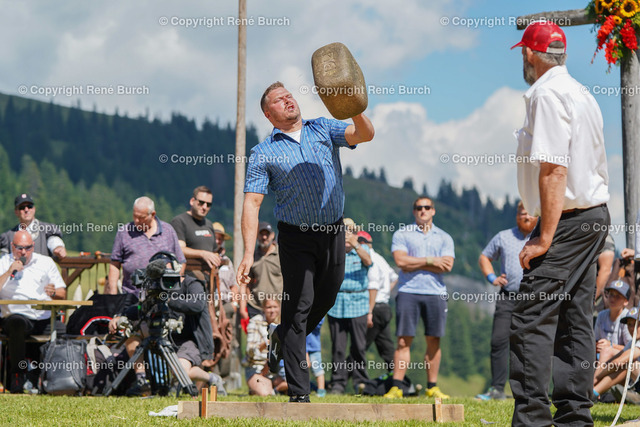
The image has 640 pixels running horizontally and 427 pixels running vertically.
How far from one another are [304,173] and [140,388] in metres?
3.81

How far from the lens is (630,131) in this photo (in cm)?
966

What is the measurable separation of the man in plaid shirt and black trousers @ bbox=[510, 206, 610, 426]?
5.78m

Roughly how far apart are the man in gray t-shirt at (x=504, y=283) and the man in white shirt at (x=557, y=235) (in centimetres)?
491

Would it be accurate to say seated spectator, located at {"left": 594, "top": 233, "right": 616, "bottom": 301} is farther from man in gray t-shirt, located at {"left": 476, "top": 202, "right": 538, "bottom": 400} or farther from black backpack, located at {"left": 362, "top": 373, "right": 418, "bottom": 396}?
black backpack, located at {"left": 362, "top": 373, "right": 418, "bottom": 396}

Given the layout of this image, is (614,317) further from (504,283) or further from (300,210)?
(300,210)

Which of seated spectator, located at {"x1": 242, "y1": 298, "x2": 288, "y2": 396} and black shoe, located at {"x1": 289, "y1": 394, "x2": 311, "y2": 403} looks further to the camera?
seated spectator, located at {"x1": 242, "y1": 298, "x2": 288, "y2": 396}

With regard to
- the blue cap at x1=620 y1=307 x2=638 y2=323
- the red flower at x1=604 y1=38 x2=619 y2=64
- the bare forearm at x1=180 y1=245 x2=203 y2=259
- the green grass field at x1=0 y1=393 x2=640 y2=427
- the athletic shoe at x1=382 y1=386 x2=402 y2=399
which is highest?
the red flower at x1=604 y1=38 x2=619 y2=64

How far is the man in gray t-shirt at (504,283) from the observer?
928cm

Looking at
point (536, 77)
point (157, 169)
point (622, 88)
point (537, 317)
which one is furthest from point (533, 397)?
point (157, 169)

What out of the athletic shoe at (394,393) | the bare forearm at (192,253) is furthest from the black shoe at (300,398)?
the bare forearm at (192,253)

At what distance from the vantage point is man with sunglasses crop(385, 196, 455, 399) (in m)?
9.56

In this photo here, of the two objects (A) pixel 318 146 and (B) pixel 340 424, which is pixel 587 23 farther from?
(B) pixel 340 424

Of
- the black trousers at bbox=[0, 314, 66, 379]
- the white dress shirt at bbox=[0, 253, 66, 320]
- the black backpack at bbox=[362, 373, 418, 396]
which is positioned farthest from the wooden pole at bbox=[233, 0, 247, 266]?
the black trousers at bbox=[0, 314, 66, 379]

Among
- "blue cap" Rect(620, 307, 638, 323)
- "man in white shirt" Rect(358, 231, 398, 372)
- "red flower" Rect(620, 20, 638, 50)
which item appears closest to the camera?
"blue cap" Rect(620, 307, 638, 323)
